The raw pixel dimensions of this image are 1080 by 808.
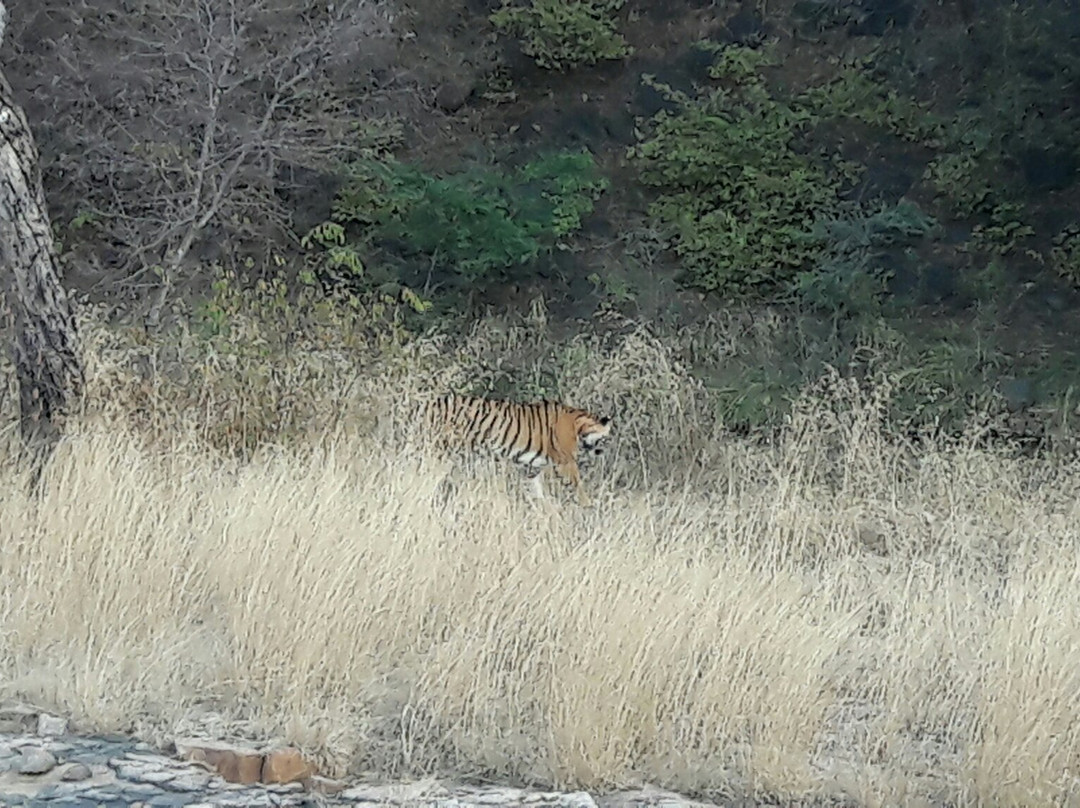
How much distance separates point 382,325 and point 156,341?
13.6 ft

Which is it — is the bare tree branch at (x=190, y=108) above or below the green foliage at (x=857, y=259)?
above

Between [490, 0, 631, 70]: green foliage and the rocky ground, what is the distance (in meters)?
12.8

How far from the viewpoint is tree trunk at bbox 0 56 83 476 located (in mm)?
6297

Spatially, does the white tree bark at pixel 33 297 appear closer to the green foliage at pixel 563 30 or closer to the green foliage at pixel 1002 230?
the green foliage at pixel 1002 230

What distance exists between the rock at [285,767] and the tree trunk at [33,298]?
2.86m

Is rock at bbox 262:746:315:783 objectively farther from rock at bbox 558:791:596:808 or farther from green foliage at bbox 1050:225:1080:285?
green foliage at bbox 1050:225:1080:285

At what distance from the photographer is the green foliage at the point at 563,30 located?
51.2ft

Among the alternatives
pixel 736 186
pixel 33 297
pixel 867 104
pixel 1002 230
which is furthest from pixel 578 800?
pixel 867 104

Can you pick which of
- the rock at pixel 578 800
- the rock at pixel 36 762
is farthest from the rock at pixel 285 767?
the rock at pixel 578 800

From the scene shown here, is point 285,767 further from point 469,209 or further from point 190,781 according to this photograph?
point 469,209

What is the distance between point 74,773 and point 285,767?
58 cm

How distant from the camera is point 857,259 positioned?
12.4 m

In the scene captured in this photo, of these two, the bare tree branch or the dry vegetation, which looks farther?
the bare tree branch

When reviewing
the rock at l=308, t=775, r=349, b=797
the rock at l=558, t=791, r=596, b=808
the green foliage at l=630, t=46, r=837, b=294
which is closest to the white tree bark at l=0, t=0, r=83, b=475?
the rock at l=308, t=775, r=349, b=797
